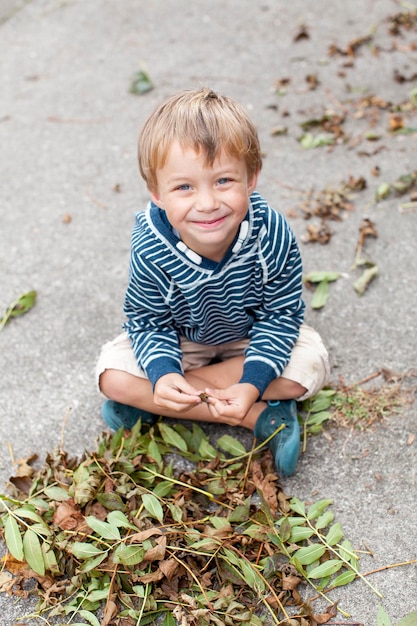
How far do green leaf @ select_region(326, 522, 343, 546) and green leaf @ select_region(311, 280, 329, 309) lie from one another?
3.09 ft

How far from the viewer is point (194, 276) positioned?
205 centimetres

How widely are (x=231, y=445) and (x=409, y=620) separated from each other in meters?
0.69

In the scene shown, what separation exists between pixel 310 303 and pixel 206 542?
1.10 m

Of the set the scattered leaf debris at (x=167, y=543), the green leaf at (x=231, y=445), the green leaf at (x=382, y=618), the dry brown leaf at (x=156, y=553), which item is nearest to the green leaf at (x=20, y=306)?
the scattered leaf debris at (x=167, y=543)

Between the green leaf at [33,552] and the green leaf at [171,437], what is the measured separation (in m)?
0.49

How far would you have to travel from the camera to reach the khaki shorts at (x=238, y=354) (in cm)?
220

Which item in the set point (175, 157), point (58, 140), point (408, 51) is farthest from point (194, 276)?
point (408, 51)

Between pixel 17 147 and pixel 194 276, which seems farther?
pixel 17 147

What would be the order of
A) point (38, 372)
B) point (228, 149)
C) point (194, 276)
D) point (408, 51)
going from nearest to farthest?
point (228, 149)
point (194, 276)
point (38, 372)
point (408, 51)

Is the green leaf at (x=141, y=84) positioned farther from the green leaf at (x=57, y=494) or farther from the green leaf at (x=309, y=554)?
the green leaf at (x=309, y=554)

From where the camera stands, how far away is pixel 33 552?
185cm

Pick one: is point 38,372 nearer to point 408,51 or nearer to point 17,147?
point 17,147

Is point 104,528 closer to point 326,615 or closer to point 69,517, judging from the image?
point 69,517

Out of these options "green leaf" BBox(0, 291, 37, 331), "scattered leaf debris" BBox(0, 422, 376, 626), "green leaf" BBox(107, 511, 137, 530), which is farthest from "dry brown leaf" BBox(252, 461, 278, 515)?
"green leaf" BBox(0, 291, 37, 331)
